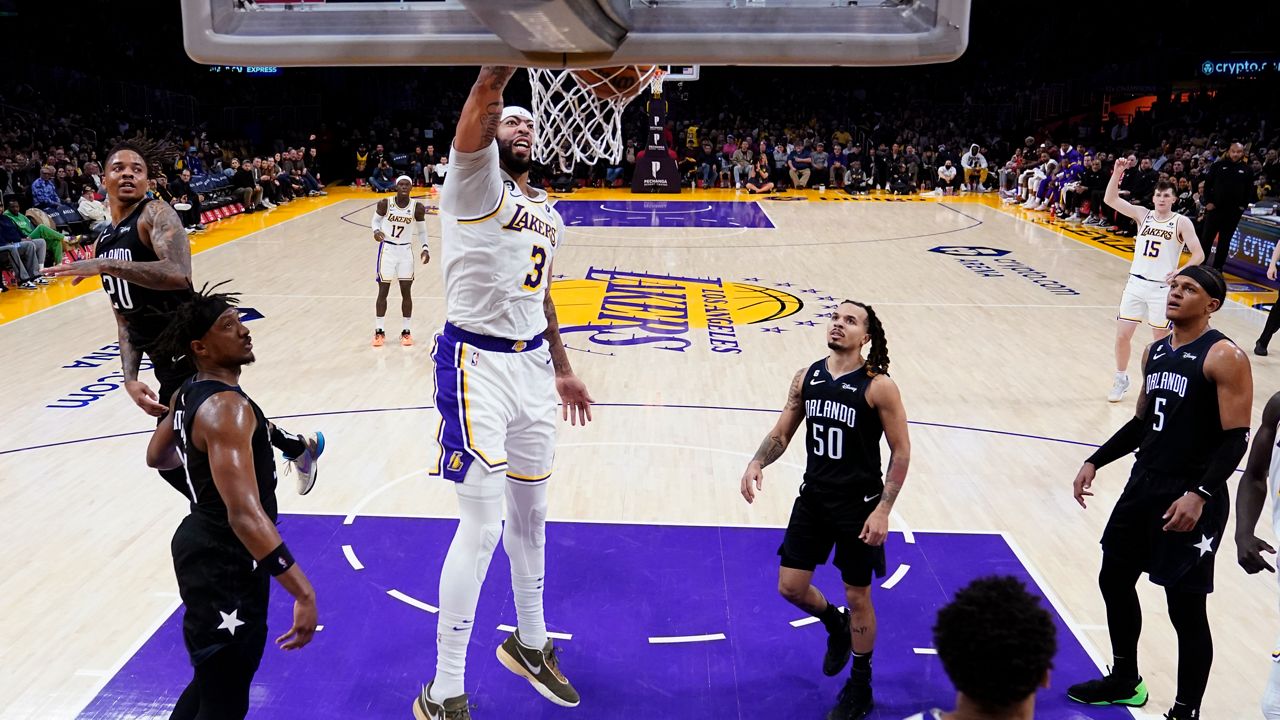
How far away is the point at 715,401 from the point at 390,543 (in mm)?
3540

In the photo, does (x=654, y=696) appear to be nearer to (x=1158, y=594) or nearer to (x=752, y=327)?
(x=1158, y=594)

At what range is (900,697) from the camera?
422cm

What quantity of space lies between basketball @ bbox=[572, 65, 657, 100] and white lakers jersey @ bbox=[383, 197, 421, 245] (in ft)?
8.35

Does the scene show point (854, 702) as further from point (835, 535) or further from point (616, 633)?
point (616, 633)

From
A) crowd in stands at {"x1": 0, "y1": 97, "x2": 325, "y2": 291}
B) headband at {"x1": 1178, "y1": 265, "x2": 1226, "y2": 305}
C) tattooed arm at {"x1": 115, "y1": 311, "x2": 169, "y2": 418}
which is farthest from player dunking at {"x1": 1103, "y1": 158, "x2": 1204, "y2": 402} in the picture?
crowd in stands at {"x1": 0, "y1": 97, "x2": 325, "y2": 291}

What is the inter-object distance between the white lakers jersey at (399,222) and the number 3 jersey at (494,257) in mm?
5995

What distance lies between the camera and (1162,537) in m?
3.93

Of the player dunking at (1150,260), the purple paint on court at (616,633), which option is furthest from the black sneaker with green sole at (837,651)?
the player dunking at (1150,260)

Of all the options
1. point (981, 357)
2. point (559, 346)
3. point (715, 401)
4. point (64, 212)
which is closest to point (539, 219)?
point (559, 346)

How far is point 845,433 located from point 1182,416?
1.27 m

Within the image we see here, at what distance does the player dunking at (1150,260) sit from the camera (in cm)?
802

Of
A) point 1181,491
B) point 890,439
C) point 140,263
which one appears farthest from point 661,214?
point 1181,491

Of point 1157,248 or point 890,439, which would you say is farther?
point 1157,248

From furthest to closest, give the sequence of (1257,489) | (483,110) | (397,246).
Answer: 1. (397,246)
2. (1257,489)
3. (483,110)
